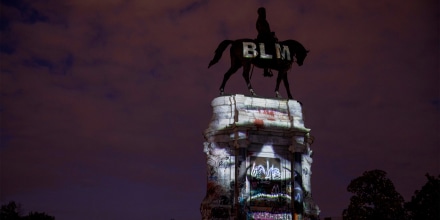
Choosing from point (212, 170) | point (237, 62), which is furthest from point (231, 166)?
point (237, 62)

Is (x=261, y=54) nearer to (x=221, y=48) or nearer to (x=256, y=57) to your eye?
(x=256, y=57)

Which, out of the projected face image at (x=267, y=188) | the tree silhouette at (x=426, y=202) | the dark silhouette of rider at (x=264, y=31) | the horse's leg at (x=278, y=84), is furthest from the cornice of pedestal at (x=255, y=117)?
the tree silhouette at (x=426, y=202)

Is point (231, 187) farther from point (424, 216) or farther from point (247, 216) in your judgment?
point (424, 216)

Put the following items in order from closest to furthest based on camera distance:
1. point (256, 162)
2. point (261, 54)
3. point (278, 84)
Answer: point (256, 162) < point (261, 54) < point (278, 84)

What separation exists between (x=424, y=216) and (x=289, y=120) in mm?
13238

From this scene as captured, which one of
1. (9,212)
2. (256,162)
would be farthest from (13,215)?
(256,162)

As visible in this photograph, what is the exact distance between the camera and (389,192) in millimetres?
50000

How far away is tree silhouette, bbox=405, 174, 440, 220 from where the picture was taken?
51.8m

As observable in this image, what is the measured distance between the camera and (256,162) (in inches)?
1913

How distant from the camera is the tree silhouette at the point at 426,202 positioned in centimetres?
5175

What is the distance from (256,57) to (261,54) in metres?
0.50

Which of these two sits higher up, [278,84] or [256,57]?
[256,57]

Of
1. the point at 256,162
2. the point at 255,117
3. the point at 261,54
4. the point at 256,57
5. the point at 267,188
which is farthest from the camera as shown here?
the point at 261,54

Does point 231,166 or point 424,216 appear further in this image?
point 424,216
